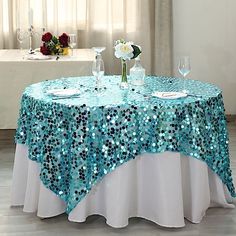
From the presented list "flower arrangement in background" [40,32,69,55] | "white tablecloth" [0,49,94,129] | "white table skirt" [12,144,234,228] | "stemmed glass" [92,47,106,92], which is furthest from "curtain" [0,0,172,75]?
"white table skirt" [12,144,234,228]

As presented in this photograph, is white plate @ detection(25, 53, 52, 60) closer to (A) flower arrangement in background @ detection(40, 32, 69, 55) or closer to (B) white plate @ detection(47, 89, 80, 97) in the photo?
(A) flower arrangement in background @ detection(40, 32, 69, 55)

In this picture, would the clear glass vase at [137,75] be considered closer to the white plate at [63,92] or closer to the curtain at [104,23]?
the white plate at [63,92]

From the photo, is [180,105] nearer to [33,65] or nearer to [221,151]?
[221,151]

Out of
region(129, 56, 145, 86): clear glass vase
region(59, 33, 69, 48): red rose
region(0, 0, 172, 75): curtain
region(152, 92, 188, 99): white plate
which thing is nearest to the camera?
region(152, 92, 188, 99): white plate

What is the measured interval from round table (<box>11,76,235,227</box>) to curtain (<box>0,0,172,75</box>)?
92.4 inches

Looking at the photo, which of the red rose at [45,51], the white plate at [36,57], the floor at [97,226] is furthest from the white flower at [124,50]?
the red rose at [45,51]

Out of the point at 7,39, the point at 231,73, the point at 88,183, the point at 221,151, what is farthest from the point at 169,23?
the point at 88,183

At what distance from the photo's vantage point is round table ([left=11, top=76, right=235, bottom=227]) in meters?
2.89

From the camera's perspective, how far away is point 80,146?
2.91 meters

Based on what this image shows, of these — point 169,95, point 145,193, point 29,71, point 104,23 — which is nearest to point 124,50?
point 169,95
